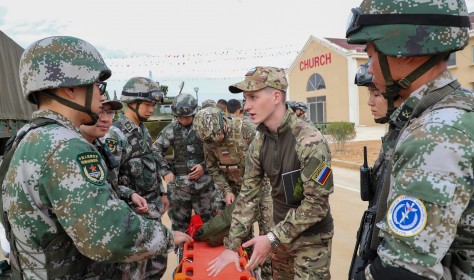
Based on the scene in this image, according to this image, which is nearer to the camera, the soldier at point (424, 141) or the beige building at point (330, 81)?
the soldier at point (424, 141)

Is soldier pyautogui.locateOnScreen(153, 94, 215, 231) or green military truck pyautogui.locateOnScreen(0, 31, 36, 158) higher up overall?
green military truck pyautogui.locateOnScreen(0, 31, 36, 158)

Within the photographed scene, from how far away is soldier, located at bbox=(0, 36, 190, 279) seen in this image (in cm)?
153

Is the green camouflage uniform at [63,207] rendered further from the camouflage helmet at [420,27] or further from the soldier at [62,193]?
the camouflage helmet at [420,27]

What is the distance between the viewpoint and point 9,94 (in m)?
8.34

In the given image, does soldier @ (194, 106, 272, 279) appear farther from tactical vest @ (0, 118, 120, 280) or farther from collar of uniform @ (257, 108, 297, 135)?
tactical vest @ (0, 118, 120, 280)

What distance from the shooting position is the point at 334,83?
24.8 m

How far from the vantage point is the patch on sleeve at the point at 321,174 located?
2.24 meters

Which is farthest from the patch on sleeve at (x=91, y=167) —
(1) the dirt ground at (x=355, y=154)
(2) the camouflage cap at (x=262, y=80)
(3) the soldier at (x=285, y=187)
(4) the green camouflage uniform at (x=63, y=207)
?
(1) the dirt ground at (x=355, y=154)

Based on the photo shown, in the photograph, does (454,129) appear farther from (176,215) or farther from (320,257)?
(176,215)

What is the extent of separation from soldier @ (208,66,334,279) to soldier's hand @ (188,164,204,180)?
79.0 inches

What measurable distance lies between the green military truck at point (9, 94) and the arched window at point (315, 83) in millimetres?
20597

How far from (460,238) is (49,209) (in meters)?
1.62

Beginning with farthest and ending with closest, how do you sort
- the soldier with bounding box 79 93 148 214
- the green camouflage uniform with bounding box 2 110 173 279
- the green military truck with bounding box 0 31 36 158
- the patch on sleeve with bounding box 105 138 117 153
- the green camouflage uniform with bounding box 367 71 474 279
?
the green military truck with bounding box 0 31 36 158 → the patch on sleeve with bounding box 105 138 117 153 → the soldier with bounding box 79 93 148 214 → the green camouflage uniform with bounding box 2 110 173 279 → the green camouflage uniform with bounding box 367 71 474 279

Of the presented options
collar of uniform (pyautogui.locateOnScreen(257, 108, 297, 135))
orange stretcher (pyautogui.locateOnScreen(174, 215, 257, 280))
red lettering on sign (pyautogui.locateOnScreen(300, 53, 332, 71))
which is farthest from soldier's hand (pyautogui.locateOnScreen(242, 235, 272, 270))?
red lettering on sign (pyautogui.locateOnScreen(300, 53, 332, 71))
